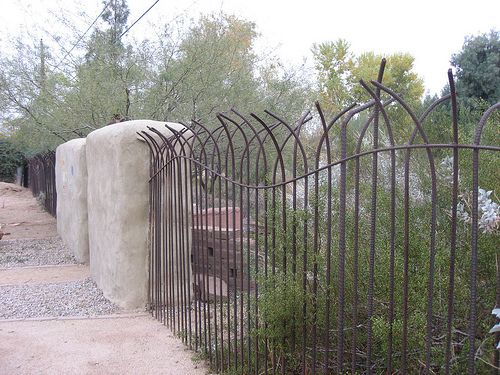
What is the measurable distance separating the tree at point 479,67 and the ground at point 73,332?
36.0 ft

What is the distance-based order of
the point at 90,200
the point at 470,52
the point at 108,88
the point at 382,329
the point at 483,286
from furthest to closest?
the point at 470,52 < the point at 108,88 < the point at 90,200 < the point at 483,286 < the point at 382,329

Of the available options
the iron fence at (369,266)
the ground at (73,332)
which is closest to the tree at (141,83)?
the ground at (73,332)

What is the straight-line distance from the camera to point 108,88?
972 cm

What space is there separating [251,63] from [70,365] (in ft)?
29.7

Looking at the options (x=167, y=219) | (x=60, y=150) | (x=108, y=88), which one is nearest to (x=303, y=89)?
(x=108, y=88)

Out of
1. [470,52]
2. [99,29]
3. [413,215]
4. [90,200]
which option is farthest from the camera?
[470,52]

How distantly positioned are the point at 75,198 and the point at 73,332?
411cm

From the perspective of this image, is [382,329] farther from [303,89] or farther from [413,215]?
[303,89]

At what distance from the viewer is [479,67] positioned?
14.4m

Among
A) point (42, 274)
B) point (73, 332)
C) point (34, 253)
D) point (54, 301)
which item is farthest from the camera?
point (34, 253)

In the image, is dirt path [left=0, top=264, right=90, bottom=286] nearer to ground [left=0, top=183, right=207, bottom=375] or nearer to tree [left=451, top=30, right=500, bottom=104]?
ground [left=0, top=183, right=207, bottom=375]

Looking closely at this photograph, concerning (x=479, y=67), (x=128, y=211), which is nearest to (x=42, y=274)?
(x=128, y=211)

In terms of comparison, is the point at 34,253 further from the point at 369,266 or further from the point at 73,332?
the point at 369,266

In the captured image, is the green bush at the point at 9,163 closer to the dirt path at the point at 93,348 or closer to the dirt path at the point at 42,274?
the dirt path at the point at 42,274
